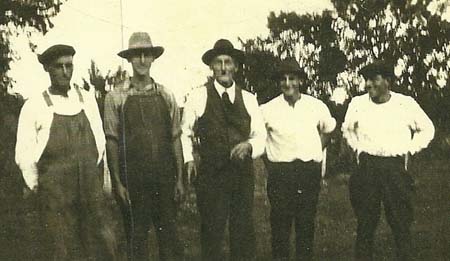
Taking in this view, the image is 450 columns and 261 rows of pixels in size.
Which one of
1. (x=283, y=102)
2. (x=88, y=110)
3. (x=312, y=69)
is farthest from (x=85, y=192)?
(x=312, y=69)

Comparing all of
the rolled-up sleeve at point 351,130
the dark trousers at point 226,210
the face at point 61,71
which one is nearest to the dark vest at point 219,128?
the dark trousers at point 226,210

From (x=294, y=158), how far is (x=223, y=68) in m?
0.81

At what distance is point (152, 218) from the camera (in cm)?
491

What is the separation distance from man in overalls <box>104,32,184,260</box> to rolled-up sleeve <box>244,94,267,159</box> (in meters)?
0.50

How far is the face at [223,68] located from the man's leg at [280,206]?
2.17ft

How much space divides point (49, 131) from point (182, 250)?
4.07 feet

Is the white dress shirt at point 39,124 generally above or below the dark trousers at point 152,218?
above

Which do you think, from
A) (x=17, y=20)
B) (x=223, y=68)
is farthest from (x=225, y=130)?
(x=17, y=20)

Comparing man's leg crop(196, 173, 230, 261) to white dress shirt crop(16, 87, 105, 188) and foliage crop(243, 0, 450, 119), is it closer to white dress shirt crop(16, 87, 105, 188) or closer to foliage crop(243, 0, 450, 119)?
white dress shirt crop(16, 87, 105, 188)

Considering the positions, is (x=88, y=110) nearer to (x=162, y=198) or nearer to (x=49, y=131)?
(x=49, y=131)

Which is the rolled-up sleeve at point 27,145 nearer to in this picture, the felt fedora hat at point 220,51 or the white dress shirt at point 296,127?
the felt fedora hat at point 220,51

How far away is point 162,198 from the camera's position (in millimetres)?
4906

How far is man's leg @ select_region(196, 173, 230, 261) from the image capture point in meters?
4.92

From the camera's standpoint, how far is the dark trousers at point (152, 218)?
16.0 feet
